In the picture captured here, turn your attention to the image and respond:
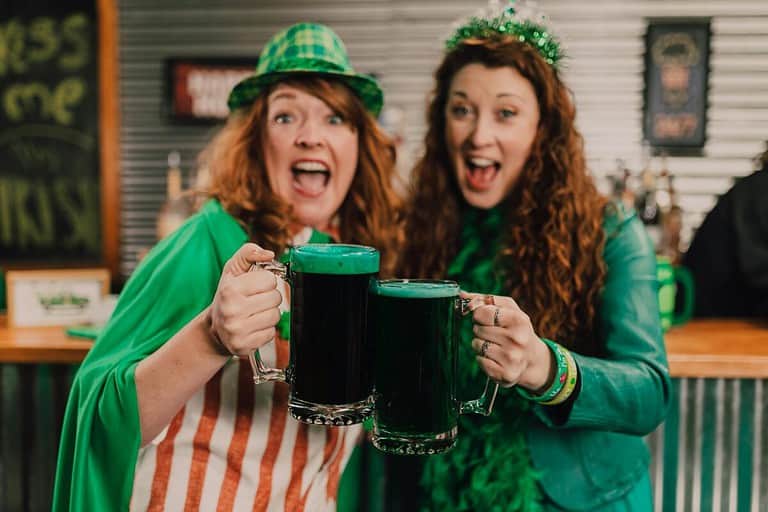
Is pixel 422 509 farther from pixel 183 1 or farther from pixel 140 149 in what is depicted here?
pixel 183 1

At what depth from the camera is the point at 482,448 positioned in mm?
1391

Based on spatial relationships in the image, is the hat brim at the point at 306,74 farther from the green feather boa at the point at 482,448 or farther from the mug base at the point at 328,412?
the mug base at the point at 328,412

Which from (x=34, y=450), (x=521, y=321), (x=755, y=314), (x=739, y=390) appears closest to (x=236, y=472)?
(x=521, y=321)

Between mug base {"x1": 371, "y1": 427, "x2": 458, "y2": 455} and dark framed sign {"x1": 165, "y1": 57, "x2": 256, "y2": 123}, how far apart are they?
3140 millimetres

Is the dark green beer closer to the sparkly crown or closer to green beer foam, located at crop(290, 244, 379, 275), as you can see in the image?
green beer foam, located at crop(290, 244, 379, 275)

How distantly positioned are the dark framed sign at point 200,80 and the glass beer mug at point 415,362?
3.10 meters

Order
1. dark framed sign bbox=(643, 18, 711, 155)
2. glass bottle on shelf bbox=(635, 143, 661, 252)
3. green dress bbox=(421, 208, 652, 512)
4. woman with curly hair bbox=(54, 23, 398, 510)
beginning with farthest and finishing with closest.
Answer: dark framed sign bbox=(643, 18, 711, 155)
glass bottle on shelf bbox=(635, 143, 661, 252)
green dress bbox=(421, 208, 652, 512)
woman with curly hair bbox=(54, 23, 398, 510)

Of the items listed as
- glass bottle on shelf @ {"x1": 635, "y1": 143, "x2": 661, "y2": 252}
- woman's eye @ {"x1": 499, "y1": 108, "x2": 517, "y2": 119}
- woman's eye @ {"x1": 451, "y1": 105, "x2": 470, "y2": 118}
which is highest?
woman's eye @ {"x1": 451, "y1": 105, "x2": 470, "y2": 118}

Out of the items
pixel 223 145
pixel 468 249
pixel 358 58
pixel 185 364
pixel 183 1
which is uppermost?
pixel 183 1

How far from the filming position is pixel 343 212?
1.58m

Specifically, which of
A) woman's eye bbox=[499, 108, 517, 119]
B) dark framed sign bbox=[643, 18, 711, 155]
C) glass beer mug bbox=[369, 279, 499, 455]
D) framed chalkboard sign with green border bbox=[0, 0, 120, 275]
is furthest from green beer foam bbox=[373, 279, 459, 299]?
framed chalkboard sign with green border bbox=[0, 0, 120, 275]

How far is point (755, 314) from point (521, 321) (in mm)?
1602

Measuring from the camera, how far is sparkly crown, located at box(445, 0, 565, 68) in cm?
136

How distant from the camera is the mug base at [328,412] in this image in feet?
3.14
